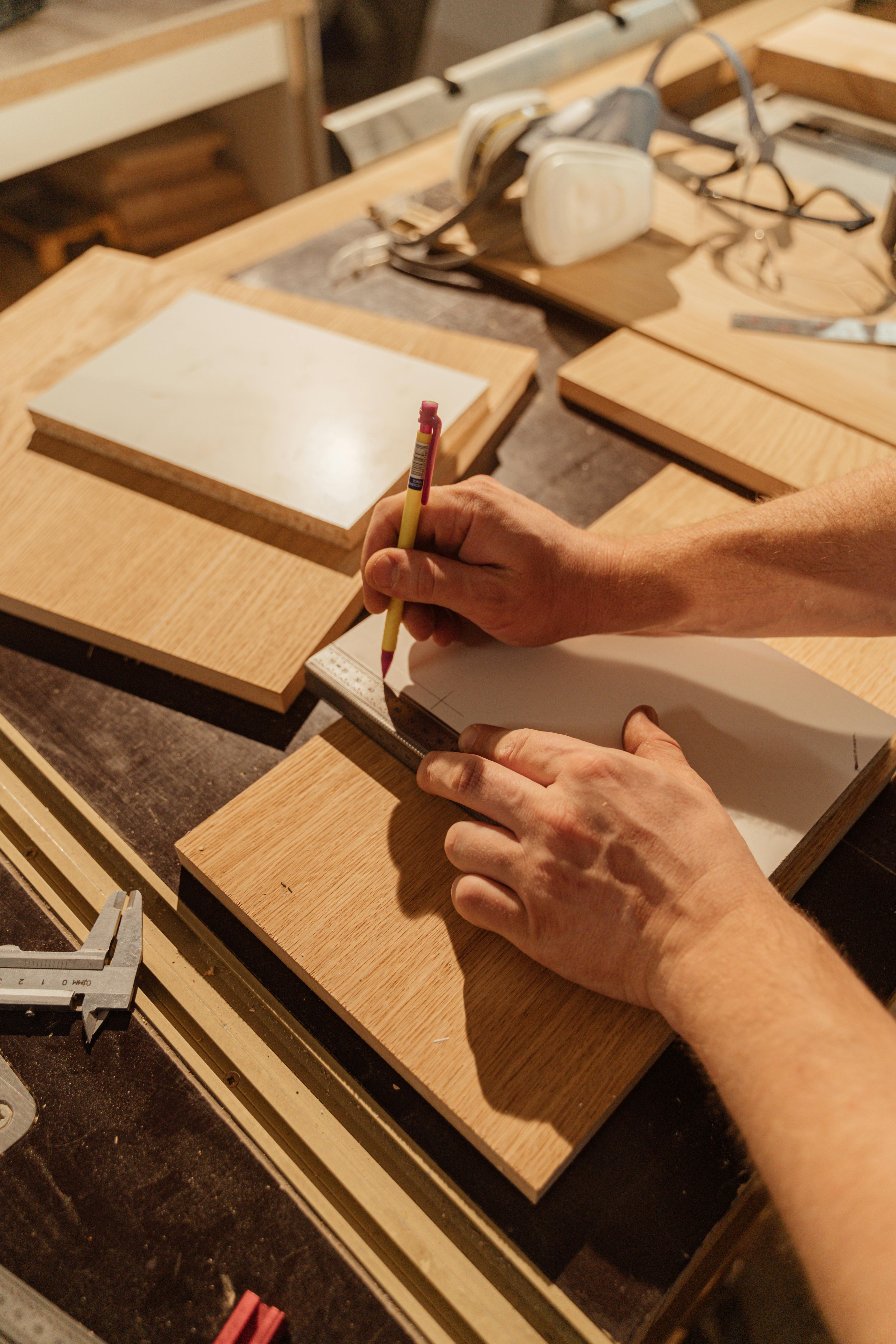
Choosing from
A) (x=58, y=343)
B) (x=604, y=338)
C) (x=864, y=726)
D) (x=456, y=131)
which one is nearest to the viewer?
(x=864, y=726)

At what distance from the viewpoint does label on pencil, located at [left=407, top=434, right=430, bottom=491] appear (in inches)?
29.5

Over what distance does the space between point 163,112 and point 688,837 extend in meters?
2.82

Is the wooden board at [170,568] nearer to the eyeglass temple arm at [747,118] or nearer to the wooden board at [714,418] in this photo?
the wooden board at [714,418]

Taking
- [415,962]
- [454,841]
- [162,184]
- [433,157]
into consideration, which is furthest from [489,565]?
[162,184]

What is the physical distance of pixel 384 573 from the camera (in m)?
0.83

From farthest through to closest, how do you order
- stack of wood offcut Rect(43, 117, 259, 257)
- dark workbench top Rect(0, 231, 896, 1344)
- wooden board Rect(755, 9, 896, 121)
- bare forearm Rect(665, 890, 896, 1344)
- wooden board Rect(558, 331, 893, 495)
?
stack of wood offcut Rect(43, 117, 259, 257), wooden board Rect(755, 9, 896, 121), wooden board Rect(558, 331, 893, 495), dark workbench top Rect(0, 231, 896, 1344), bare forearm Rect(665, 890, 896, 1344)

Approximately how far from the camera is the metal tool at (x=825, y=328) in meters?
1.38

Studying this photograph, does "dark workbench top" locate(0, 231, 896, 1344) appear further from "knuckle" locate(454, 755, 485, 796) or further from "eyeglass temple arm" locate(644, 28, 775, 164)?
"eyeglass temple arm" locate(644, 28, 775, 164)

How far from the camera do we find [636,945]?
0.67 metres

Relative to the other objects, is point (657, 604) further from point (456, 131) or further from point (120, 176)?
point (120, 176)

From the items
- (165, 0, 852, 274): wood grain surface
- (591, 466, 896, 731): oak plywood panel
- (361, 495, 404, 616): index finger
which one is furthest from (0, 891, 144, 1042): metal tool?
(165, 0, 852, 274): wood grain surface

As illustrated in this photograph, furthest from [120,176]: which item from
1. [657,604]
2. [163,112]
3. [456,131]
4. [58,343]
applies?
[657,604]

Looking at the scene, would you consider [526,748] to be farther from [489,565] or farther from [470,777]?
[489,565]

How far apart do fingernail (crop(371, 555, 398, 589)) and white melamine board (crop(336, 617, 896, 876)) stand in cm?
11
